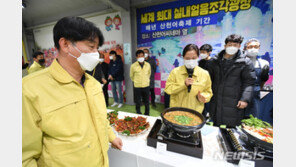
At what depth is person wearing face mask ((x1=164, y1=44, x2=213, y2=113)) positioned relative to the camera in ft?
5.03

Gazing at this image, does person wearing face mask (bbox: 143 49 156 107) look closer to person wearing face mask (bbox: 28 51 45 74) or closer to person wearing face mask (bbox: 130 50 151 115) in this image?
person wearing face mask (bbox: 130 50 151 115)

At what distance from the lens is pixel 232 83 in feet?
5.90

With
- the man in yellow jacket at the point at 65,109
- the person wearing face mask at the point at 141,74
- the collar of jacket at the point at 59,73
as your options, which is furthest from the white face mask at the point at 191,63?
the person wearing face mask at the point at 141,74

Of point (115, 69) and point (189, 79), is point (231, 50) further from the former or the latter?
point (115, 69)

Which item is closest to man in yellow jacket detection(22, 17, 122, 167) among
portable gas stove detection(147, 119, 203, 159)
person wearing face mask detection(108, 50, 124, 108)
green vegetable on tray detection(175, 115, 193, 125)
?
portable gas stove detection(147, 119, 203, 159)

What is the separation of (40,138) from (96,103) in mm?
347

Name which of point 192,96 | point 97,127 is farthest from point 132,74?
point 97,127

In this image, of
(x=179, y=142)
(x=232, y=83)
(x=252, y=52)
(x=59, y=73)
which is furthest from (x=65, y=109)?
(x=252, y=52)

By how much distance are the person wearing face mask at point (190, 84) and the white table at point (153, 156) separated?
1.50 feet

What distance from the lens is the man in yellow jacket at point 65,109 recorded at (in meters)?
0.62

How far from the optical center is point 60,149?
→ 0.68 meters

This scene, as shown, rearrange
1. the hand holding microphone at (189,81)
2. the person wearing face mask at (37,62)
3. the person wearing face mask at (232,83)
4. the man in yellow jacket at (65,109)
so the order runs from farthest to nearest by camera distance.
→ the person wearing face mask at (37,62), the person wearing face mask at (232,83), the hand holding microphone at (189,81), the man in yellow jacket at (65,109)

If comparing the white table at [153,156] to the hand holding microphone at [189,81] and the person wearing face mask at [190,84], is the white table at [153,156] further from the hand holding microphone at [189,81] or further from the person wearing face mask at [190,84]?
the hand holding microphone at [189,81]

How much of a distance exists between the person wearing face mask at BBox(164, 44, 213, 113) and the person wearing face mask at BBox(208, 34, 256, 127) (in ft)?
1.24
